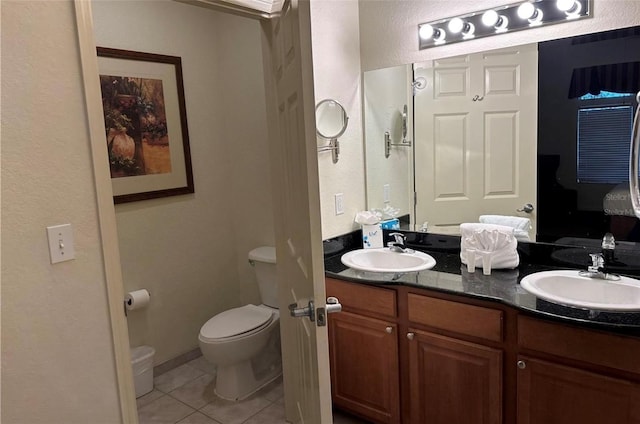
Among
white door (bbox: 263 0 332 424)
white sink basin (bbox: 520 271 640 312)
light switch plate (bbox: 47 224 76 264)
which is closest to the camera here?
white door (bbox: 263 0 332 424)

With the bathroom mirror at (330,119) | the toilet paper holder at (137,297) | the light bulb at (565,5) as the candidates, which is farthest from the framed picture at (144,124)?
the light bulb at (565,5)

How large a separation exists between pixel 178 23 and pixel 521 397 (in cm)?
290

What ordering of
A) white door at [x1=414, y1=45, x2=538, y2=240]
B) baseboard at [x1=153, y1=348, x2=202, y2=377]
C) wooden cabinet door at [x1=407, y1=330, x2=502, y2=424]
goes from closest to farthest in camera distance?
wooden cabinet door at [x1=407, y1=330, x2=502, y2=424], white door at [x1=414, y1=45, x2=538, y2=240], baseboard at [x1=153, y1=348, x2=202, y2=377]

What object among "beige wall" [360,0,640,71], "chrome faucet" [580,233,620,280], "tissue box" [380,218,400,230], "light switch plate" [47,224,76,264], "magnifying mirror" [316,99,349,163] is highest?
"beige wall" [360,0,640,71]

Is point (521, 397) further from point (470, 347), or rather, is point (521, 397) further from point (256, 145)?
point (256, 145)

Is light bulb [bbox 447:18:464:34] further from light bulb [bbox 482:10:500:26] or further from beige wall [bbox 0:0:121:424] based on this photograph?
beige wall [bbox 0:0:121:424]

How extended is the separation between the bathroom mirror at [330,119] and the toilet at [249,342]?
92cm

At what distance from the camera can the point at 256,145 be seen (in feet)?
10.2

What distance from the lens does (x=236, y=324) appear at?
8.91ft

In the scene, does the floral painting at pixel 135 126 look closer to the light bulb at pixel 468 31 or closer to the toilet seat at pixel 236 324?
the toilet seat at pixel 236 324

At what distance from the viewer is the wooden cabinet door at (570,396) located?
1.53 meters

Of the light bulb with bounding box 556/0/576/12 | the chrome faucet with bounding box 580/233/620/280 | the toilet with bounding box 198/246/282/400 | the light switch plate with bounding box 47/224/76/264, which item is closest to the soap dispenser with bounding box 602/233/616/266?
the chrome faucet with bounding box 580/233/620/280

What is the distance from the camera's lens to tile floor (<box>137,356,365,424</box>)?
8.14ft

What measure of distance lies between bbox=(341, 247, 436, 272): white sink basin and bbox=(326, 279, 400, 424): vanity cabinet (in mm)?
170
